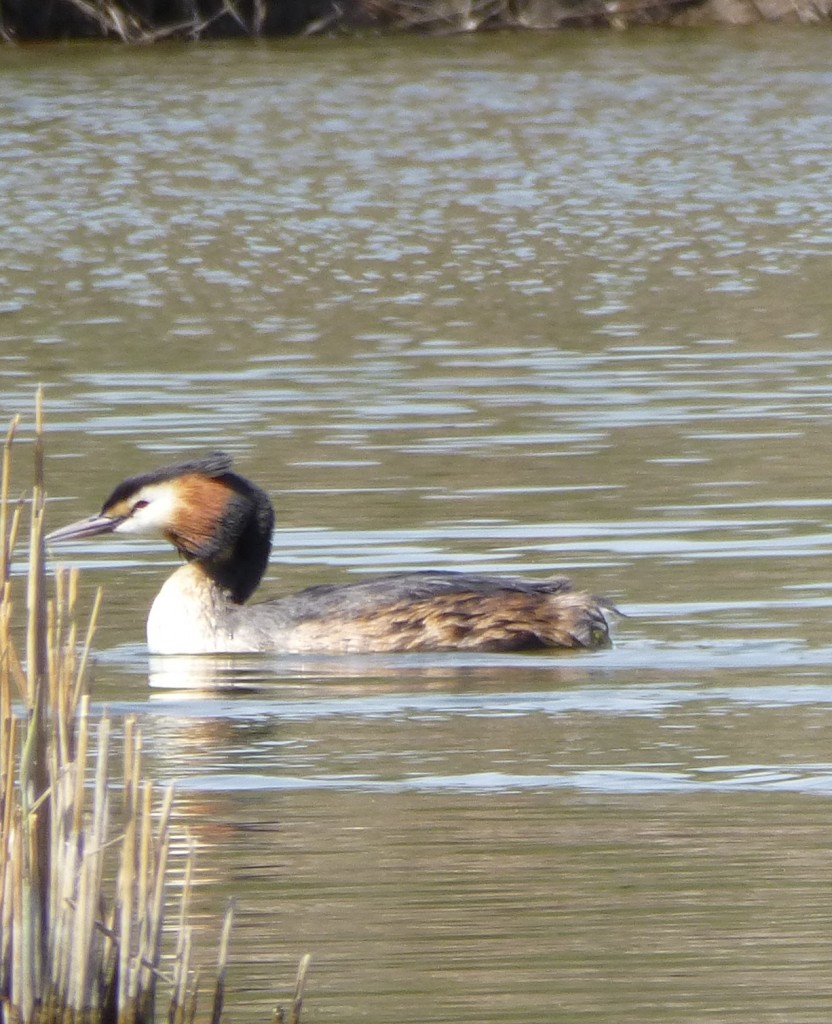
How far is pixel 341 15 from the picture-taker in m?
38.8

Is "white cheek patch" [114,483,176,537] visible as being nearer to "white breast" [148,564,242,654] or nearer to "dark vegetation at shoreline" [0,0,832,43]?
"white breast" [148,564,242,654]

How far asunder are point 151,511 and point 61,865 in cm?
533

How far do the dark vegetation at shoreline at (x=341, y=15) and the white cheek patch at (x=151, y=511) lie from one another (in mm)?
27926

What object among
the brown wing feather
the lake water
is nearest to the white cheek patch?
the lake water

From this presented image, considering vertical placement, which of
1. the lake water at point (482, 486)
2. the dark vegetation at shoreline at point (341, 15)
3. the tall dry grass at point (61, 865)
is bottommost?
the dark vegetation at shoreline at point (341, 15)

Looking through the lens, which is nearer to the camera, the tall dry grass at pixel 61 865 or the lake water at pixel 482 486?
the tall dry grass at pixel 61 865

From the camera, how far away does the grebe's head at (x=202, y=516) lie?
974 centimetres

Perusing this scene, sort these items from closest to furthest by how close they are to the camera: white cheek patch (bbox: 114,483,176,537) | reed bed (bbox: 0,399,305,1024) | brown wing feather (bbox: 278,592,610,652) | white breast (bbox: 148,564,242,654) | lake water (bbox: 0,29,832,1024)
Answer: reed bed (bbox: 0,399,305,1024), lake water (bbox: 0,29,832,1024), brown wing feather (bbox: 278,592,610,652), white breast (bbox: 148,564,242,654), white cheek patch (bbox: 114,483,176,537)

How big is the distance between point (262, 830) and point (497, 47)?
30.8m

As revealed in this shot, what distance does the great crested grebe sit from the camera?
9250 millimetres

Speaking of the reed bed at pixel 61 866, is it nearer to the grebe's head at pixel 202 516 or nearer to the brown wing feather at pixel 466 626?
the brown wing feather at pixel 466 626

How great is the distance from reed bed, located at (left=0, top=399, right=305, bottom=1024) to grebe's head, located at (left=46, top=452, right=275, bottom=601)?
16.9ft

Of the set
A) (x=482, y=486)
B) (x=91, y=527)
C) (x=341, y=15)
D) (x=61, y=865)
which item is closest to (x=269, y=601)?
(x=91, y=527)

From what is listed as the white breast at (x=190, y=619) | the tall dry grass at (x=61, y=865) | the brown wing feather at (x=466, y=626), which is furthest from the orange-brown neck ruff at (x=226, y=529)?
the tall dry grass at (x=61, y=865)
